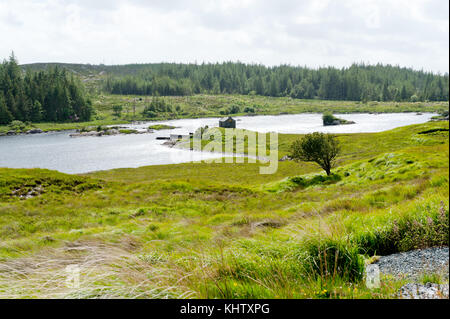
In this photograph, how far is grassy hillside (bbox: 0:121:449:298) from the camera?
12.6ft

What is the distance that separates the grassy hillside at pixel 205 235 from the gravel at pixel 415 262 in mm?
356

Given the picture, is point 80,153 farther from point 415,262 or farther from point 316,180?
point 415,262

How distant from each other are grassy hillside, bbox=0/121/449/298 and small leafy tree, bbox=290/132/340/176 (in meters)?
3.27

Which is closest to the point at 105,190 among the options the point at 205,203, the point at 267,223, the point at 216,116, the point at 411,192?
the point at 205,203

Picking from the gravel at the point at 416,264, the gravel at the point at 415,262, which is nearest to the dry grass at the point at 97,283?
the gravel at the point at 416,264

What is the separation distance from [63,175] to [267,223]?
28.6 metres

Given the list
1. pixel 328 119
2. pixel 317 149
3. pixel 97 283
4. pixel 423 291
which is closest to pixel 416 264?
pixel 423 291

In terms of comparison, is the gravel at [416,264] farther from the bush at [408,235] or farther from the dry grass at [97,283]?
the dry grass at [97,283]

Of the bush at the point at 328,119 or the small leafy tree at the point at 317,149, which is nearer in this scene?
the small leafy tree at the point at 317,149

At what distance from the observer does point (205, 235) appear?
942 cm

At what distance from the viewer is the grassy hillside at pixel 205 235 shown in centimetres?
384

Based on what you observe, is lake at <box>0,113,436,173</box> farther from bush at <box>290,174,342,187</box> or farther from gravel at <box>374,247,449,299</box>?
gravel at <box>374,247,449,299</box>

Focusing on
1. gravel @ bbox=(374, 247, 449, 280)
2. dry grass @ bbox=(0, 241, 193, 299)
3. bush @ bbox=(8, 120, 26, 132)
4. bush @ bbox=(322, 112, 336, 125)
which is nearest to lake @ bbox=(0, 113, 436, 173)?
bush @ bbox=(8, 120, 26, 132)

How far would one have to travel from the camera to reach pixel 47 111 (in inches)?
2025
